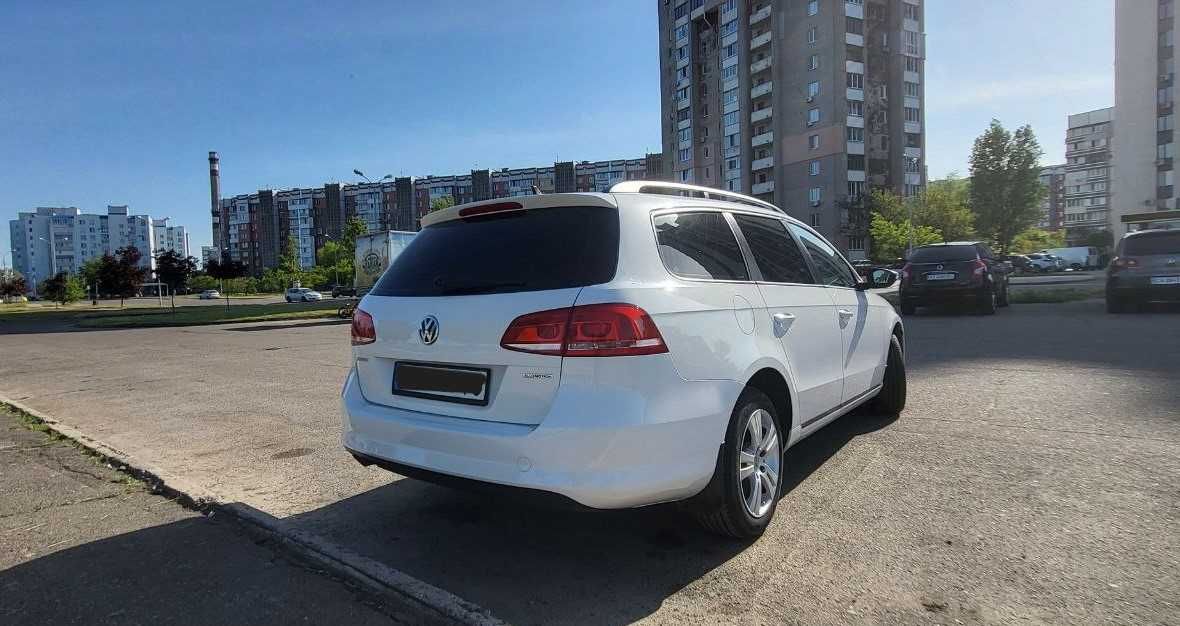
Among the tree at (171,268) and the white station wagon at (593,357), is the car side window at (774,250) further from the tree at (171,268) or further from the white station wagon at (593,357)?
the tree at (171,268)

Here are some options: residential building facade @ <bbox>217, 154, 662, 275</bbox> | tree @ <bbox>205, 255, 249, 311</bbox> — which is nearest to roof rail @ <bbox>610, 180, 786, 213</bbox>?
tree @ <bbox>205, 255, 249, 311</bbox>

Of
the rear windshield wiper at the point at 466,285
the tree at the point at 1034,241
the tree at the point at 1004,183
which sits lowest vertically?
the rear windshield wiper at the point at 466,285

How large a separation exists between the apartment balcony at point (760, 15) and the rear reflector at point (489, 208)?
69.6 meters

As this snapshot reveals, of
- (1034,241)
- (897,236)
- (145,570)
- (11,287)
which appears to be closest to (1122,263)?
(145,570)

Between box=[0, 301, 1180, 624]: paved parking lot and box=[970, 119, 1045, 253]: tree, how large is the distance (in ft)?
151

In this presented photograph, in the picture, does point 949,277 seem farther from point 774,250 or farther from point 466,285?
point 466,285

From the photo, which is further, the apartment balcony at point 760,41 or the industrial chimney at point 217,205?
the industrial chimney at point 217,205

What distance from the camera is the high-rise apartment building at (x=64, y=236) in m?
161

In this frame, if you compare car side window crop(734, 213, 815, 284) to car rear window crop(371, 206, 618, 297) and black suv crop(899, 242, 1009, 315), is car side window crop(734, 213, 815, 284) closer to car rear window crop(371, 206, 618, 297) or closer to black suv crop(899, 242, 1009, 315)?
car rear window crop(371, 206, 618, 297)

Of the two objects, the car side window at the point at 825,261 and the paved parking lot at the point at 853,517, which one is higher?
the car side window at the point at 825,261

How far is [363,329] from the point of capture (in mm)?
3289

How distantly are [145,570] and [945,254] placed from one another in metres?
14.6

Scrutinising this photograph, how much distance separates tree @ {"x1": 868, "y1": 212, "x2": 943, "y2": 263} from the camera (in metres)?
47.6

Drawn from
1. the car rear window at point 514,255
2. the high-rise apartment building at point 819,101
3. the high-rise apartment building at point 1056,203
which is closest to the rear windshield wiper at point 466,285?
the car rear window at point 514,255
